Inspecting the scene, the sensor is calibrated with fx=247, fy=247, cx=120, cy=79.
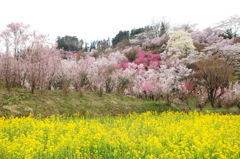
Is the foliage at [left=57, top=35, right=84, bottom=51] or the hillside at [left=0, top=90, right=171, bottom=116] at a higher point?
the foliage at [left=57, top=35, right=84, bottom=51]

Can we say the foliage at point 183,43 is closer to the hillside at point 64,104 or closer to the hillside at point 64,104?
the hillside at point 64,104

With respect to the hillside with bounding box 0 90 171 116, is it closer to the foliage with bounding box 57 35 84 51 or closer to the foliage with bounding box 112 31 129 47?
the foliage with bounding box 57 35 84 51

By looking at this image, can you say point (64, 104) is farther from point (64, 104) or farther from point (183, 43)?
point (183, 43)

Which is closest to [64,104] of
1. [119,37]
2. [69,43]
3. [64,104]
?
[64,104]

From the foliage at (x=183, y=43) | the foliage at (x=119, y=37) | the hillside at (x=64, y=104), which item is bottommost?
the hillside at (x=64, y=104)

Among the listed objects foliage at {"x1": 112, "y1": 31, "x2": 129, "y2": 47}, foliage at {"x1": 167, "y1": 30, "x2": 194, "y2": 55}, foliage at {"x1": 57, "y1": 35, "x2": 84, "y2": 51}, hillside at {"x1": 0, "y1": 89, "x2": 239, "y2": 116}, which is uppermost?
foliage at {"x1": 112, "y1": 31, "x2": 129, "y2": 47}

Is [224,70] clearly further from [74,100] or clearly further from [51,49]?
[51,49]

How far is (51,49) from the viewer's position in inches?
928

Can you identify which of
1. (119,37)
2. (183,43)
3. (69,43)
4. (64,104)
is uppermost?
(119,37)

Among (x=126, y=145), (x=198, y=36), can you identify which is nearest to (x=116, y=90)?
(x=126, y=145)

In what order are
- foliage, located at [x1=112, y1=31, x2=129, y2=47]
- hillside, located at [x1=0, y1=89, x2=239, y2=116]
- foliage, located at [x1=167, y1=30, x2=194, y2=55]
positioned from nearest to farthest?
1. hillside, located at [x1=0, y1=89, x2=239, y2=116]
2. foliage, located at [x1=167, y1=30, x2=194, y2=55]
3. foliage, located at [x1=112, y1=31, x2=129, y2=47]

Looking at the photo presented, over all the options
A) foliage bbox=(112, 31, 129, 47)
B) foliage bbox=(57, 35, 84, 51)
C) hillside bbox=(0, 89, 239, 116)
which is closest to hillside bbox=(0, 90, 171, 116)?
hillside bbox=(0, 89, 239, 116)

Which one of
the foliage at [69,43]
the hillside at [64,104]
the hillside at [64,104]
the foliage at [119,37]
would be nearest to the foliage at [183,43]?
the hillside at [64,104]

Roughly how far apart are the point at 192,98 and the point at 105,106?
1273cm
